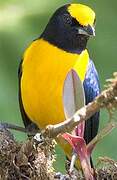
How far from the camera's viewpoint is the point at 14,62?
3.16 m

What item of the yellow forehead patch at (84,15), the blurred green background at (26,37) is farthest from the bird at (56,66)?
the blurred green background at (26,37)

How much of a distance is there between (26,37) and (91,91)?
0.75 metres

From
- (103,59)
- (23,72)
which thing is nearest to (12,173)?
(23,72)

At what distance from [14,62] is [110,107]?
194 centimetres

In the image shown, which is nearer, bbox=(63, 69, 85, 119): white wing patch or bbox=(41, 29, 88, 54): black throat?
bbox=(63, 69, 85, 119): white wing patch


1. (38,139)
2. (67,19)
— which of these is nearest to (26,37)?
(67,19)

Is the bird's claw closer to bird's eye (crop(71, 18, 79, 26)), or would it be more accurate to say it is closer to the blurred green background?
bird's eye (crop(71, 18, 79, 26))

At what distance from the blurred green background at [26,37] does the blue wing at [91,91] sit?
43 cm

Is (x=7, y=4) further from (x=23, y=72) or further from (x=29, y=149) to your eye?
(x=29, y=149)

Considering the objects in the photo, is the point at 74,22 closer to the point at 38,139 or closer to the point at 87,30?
the point at 87,30

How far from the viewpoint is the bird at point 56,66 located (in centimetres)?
243

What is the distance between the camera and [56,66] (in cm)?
247

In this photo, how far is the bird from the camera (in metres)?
2.43

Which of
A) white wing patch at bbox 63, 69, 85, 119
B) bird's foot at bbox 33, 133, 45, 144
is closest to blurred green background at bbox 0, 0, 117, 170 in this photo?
bird's foot at bbox 33, 133, 45, 144
